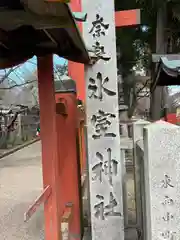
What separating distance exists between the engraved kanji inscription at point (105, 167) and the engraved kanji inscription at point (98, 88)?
0.68 m

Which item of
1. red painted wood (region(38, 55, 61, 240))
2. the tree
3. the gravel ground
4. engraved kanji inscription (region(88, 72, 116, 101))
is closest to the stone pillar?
engraved kanji inscription (region(88, 72, 116, 101))

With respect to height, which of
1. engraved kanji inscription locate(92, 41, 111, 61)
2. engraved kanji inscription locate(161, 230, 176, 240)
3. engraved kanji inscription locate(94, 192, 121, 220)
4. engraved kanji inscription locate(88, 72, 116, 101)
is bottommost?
engraved kanji inscription locate(94, 192, 121, 220)

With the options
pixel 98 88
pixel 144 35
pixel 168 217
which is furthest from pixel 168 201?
pixel 144 35

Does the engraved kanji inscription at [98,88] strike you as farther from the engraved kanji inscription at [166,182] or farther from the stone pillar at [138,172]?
the engraved kanji inscription at [166,182]

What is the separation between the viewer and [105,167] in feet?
13.9

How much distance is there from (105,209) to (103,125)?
1.02 m

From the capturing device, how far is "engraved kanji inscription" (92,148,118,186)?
421cm

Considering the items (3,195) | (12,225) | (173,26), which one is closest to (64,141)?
(12,225)

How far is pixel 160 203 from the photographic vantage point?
111 inches

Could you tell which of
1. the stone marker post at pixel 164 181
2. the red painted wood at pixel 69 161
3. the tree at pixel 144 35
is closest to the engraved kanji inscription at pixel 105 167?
the red painted wood at pixel 69 161

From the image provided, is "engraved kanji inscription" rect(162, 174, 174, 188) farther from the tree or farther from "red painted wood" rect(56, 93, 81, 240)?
the tree

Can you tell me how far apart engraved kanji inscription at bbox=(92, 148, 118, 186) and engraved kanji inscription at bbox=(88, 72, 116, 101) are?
682 millimetres

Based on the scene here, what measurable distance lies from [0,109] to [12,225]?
44.1 feet

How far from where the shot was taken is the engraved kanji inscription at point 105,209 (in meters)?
4.18
